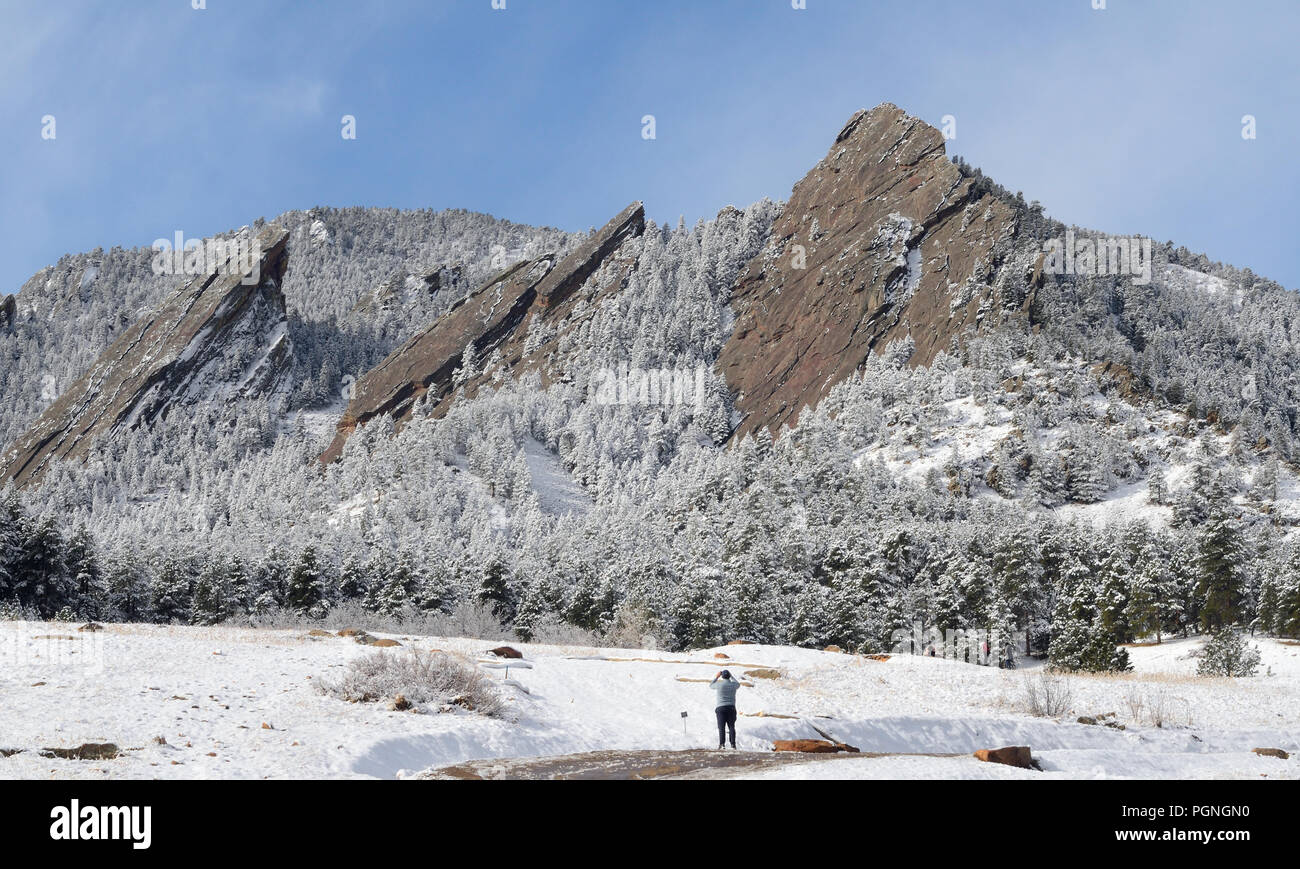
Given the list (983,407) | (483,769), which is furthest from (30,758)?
(983,407)

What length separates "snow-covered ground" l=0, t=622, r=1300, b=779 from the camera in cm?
1399

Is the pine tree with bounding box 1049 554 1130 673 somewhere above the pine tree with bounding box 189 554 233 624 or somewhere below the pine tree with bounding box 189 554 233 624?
below

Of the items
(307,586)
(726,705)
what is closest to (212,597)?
(307,586)

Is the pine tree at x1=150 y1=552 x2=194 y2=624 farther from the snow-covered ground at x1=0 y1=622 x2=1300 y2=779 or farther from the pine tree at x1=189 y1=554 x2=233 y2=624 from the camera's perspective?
the snow-covered ground at x1=0 y1=622 x2=1300 y2=779

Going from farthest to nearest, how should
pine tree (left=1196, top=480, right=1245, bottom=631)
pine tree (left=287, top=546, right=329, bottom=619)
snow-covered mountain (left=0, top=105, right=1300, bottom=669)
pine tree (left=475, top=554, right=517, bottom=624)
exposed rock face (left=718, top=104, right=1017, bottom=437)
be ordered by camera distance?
1. exposed rock face (left=718, top=104, right=1017, bottom=437)
2. pine tree (left=475, top=554, right=517, bottom=624)
3. pine tree (left=287, top=546, right=329, bottom=619)
4. snow-covered mountain (left=0, top=105, right=1300, bottom=669)
5. pine tree (left=1196, top=480, right=1245, bottom=631)

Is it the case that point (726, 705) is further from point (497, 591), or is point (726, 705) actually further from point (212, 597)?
point (212, 597)

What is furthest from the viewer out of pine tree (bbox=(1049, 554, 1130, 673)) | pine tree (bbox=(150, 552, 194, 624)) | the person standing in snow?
pine tree (bbox=(150, 552, 194, 624))

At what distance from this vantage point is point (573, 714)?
21516 millimetres

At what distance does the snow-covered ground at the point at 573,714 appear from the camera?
13992mm

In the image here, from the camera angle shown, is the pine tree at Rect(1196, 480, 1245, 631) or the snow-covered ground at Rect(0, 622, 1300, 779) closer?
the snow-covered ground at Rect(0, 622, 1300, 779)

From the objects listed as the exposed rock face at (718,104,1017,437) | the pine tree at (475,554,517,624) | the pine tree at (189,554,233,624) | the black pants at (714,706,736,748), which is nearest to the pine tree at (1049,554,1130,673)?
the black pants at (714,706,736,748)

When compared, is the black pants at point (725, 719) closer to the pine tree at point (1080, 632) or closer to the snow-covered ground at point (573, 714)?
the snow-covered ground at point (573, 714)

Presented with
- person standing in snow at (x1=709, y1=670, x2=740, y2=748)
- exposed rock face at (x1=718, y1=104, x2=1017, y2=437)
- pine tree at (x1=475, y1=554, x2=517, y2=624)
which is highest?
exposed rock face at (x1=718, y1=104, x2=1017, y2=437)
